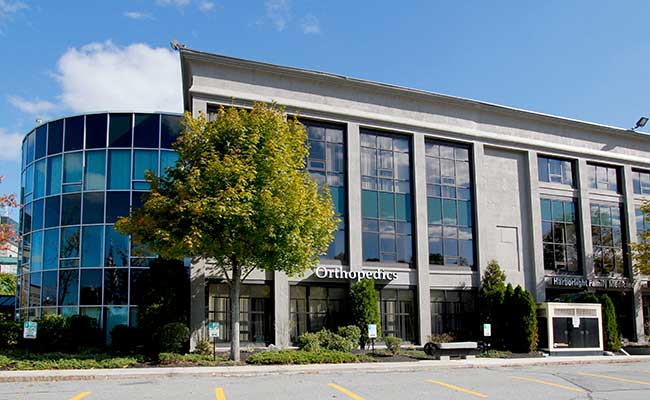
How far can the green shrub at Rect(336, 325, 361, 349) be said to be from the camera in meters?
28.4

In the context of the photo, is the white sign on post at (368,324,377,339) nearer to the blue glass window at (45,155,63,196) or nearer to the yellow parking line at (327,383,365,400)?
the yellow parking line at (327,383,365,400)

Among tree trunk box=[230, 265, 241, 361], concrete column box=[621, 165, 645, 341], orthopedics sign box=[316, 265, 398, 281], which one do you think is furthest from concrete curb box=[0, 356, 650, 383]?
concrete column box=[621, 165, 645, 341]

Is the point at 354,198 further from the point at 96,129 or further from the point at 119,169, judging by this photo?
the point at 96,129

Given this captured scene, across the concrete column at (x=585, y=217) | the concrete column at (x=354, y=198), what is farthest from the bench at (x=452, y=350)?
the concrete column at (x=585, y=217)

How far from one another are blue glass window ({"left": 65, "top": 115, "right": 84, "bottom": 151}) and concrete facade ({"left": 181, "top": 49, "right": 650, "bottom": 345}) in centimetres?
660

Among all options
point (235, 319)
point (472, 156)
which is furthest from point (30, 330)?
point (472, 156)

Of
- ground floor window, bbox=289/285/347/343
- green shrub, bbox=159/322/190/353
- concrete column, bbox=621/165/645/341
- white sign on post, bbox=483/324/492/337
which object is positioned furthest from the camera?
concrete column, bbox=621/165/645/341

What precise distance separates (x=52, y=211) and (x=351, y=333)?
18.0 metres

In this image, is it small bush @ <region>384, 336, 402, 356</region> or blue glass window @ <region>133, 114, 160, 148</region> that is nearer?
small bush @ <region>384, 336, 402, 356</region>

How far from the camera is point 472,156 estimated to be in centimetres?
3509

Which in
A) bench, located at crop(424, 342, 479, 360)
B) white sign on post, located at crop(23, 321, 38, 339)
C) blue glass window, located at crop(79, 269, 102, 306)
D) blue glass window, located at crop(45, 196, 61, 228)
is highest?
blue glass window, located at crop(45, 196, 61, 228)

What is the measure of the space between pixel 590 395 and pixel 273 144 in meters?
13.8

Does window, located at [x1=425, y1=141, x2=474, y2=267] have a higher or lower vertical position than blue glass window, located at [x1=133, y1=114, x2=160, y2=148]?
lower

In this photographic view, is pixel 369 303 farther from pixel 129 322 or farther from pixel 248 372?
pixel 129 322
